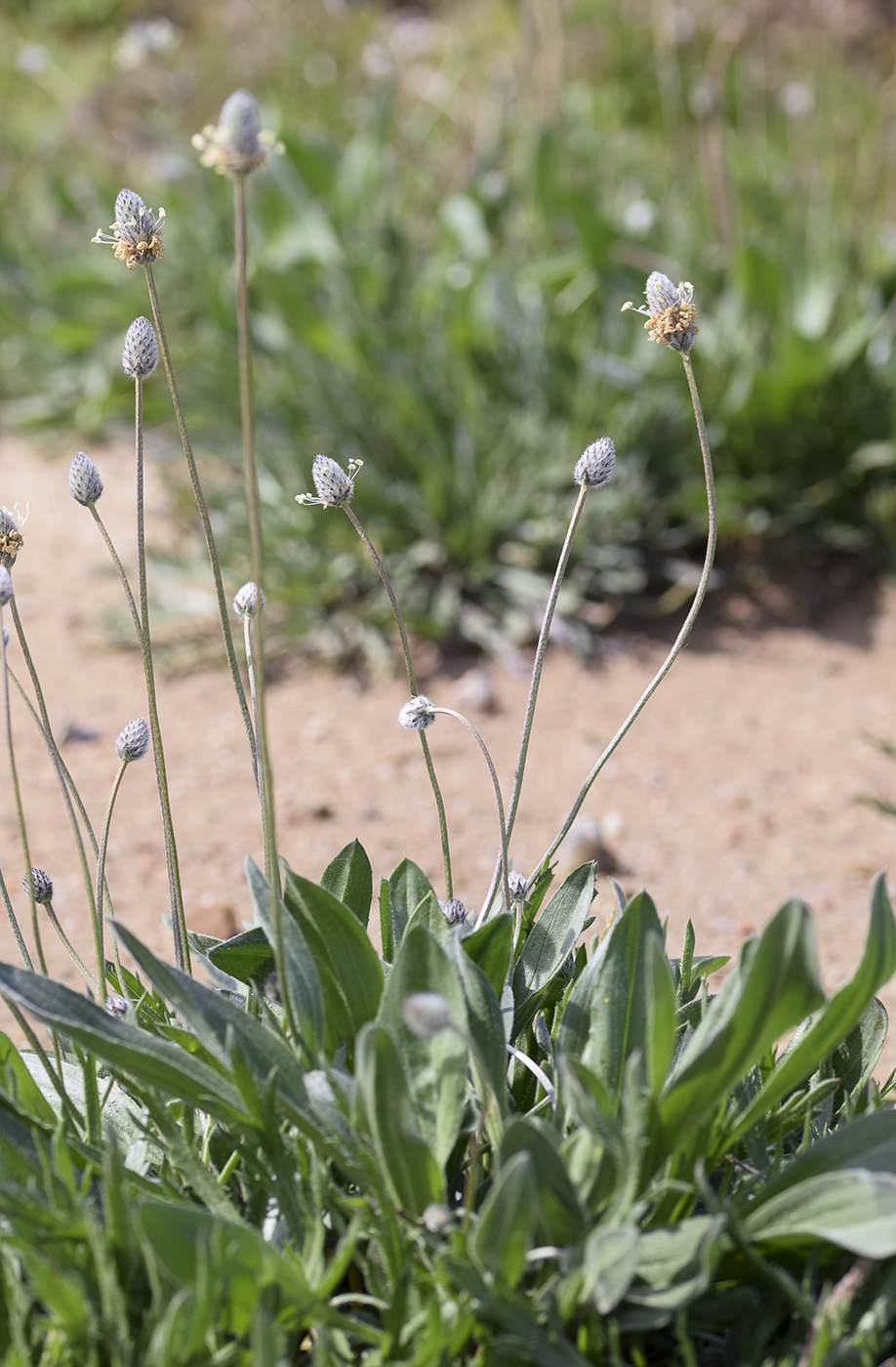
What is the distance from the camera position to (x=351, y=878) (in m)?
1.73

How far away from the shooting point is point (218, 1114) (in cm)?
130

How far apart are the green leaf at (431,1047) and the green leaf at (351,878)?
0.34 m

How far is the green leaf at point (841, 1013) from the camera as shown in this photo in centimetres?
119

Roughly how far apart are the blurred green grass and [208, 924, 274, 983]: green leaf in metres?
2.06

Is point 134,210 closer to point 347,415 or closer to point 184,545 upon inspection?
point 347,415

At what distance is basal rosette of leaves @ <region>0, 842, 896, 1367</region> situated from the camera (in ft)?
3.83

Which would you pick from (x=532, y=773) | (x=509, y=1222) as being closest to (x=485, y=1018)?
(x=509, y=1222)

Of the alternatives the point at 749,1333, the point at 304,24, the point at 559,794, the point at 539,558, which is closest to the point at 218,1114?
the point at 749,1333

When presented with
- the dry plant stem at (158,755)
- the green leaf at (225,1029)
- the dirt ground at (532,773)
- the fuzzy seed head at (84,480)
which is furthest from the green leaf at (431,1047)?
the dirt ground at (532,773)

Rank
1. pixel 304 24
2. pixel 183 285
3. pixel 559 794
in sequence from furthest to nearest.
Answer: pixel 304 24, pixel 183 285, pixel 559 794

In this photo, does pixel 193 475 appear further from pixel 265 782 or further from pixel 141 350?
pixel 265 782

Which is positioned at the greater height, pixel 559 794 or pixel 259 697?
pixel 559 794

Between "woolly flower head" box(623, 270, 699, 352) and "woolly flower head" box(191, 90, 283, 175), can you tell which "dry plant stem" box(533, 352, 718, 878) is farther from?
"woolly flower head" box(191, 90, 283, 175)

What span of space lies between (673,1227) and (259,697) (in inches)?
26.6
